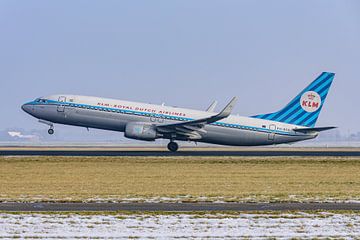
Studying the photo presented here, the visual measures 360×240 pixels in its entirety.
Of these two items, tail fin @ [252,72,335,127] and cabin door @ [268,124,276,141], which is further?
tail fin @ [252,72,335,127]

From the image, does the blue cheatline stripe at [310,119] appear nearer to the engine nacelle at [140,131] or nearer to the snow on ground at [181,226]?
the engine nacelle at [140,131]

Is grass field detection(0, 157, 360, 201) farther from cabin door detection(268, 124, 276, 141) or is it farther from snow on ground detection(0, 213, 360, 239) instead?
cabin door detection(268, 124, 276, 141)

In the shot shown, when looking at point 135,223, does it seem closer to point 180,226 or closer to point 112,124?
point 180,226

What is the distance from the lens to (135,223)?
1778cm

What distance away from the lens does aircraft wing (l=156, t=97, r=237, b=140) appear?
55.2 meters

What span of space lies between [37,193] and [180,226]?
402 inches

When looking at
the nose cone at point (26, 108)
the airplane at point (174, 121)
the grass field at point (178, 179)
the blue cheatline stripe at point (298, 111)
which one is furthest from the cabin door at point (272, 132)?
the nose cone at point (26, 108)

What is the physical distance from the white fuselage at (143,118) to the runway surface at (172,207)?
3366 centimetres

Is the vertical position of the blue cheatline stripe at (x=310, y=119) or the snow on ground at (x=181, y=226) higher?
the blue cheatline stripe at (x=310, y=119)

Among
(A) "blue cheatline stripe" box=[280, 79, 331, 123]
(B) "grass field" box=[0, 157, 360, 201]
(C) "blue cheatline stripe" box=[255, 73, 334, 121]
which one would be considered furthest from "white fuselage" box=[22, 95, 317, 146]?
(B) "grass field" box=[0, 157, 360, 201]

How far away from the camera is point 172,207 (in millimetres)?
21250

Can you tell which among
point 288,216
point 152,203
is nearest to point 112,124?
point 152,203

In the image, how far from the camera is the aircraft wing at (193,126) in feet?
181

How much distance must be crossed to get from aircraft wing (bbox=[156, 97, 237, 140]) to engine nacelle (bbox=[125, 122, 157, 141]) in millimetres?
601
